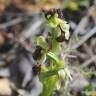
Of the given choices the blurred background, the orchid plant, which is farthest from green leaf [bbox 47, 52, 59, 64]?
the blurred background

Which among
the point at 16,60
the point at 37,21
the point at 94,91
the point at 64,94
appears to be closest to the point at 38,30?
the point at 37,21

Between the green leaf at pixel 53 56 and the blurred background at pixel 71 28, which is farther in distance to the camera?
the blurred background at pixel 71 28

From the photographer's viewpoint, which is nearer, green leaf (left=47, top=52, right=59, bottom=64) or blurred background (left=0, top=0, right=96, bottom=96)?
green leaf (left=47, top=52, right=59, bottom=64)

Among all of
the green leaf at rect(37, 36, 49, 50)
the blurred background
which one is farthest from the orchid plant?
the blurred background

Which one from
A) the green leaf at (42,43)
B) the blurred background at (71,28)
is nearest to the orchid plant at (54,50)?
the green leaf at (42,43)

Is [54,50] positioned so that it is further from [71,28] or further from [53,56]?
[71,28]

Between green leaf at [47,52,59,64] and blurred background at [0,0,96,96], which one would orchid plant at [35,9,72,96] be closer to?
green leaf at [47,52,59,64]

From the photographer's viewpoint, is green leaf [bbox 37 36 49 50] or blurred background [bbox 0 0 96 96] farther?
blurred background [bbox 0 0 96 96]

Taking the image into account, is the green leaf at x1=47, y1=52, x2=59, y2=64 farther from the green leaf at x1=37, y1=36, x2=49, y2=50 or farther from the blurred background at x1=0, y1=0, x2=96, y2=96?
the blurred background at x1=0, y1=0, x2=96, y2=96

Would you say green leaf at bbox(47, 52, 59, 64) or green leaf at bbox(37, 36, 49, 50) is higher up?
green leaf at bbox(37, 36, 49, 50)

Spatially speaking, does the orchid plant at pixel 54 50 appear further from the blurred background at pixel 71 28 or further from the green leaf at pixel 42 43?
the blurred background at pixel 71 28
